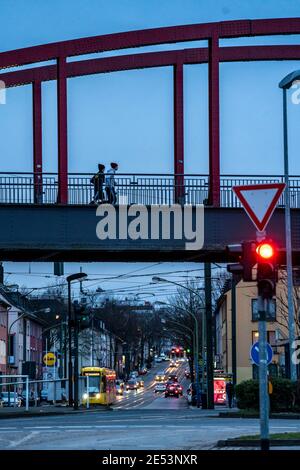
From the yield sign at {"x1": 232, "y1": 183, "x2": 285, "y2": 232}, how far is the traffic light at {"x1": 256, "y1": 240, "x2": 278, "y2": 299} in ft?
1.00

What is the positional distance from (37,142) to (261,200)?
1690 cm

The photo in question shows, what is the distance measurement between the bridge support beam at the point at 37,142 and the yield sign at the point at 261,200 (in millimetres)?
12918

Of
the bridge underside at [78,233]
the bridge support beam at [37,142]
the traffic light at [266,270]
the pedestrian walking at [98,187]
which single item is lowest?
the traffic light at [266,270]

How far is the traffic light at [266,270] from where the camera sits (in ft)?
51.7

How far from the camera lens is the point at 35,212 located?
92.0 ft

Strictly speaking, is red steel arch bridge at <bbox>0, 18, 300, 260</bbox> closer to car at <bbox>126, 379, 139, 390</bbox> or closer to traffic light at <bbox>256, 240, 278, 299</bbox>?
traffic light at <bbox>256, 240, 278, 299</bbox>

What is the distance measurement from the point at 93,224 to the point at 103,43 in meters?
6.24

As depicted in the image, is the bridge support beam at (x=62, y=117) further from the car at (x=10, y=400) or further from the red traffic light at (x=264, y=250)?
the car at (x=10, y=400)

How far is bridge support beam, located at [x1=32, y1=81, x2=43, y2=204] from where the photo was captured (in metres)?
28.9

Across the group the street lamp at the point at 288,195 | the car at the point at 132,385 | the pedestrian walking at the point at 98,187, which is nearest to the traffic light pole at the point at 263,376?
the street lamp at the point at 288,195

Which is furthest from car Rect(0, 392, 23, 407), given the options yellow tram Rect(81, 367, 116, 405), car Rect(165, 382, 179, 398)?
car Rect(165, 382, 179, 398)

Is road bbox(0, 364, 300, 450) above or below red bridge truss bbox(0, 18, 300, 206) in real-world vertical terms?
below
